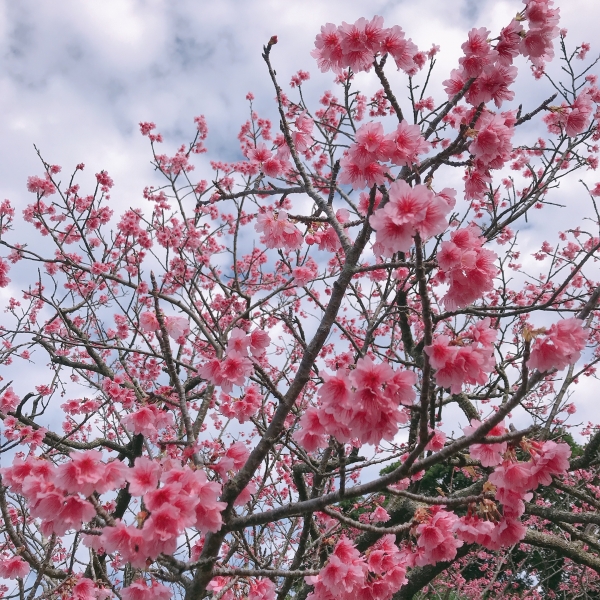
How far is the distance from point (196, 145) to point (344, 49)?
6.65 m

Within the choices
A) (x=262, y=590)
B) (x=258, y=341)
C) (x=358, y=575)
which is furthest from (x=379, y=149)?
(x=262, y=590)

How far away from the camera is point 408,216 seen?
150cm

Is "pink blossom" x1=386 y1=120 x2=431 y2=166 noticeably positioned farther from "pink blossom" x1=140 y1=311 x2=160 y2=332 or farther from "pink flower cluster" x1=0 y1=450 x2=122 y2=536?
"pink blossom" x1=140 y1=311 x2=160 y2=332

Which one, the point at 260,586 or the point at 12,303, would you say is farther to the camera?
the point at 12,303

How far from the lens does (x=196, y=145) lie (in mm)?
8469

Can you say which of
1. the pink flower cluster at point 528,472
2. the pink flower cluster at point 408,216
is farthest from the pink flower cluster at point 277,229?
the pink flower cluster at point 528,472

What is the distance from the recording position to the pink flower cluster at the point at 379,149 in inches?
77.1

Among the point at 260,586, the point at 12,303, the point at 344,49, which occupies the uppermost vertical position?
the point at 12,303

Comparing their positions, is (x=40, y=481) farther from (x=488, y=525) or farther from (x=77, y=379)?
(x=77, y=379)

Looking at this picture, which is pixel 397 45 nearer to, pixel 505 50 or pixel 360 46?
pixel 360 46

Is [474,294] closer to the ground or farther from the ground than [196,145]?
closer to the ground

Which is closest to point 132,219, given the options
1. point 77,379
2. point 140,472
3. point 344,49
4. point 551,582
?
point 77,379

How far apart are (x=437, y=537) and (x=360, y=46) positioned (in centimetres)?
239

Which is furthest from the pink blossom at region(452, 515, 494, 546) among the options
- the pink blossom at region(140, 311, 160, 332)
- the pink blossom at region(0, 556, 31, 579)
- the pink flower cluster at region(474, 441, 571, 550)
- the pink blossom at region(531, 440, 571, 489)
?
the pink blossom at region(0, 556, 31, 579)
